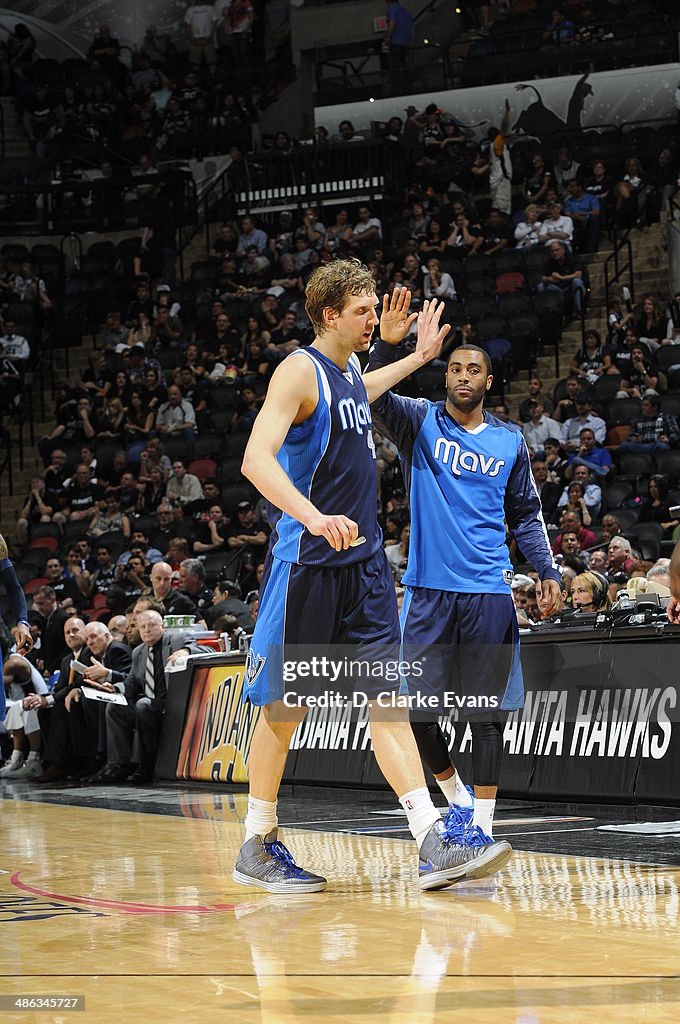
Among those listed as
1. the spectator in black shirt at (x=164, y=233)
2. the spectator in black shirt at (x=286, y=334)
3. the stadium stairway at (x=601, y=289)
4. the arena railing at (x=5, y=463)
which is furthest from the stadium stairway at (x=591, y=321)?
the spectator in black shirt at (x=164, y=233)

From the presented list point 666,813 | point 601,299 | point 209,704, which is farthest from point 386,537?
point 666,813

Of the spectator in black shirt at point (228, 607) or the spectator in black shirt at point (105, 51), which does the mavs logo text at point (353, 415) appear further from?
the spectator in black shirt at point (105, 51)

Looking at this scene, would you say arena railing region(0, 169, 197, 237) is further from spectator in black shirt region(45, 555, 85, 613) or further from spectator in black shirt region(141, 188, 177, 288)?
spectator in black shirt region(45, 555, 85, 613)

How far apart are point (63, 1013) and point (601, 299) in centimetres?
1617

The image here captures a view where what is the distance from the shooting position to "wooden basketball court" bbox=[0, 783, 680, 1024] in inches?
115

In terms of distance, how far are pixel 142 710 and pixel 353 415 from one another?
6.23 metres

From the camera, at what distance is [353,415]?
4.75 m

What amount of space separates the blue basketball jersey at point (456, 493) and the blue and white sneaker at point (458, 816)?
79cm

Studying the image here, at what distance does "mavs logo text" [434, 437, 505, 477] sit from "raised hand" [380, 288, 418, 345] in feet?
1.45

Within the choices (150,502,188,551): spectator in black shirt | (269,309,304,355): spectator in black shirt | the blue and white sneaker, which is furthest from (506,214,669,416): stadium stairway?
the blue and white sneaker

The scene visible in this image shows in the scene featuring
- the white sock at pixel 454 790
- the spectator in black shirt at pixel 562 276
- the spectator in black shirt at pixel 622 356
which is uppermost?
the spectator in black shirt at pixel 562 276

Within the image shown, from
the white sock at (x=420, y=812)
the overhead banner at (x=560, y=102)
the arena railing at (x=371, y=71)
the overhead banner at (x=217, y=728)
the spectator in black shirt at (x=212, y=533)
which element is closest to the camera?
the white sock at (x=420, y=812)

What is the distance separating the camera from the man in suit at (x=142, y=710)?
1051cm

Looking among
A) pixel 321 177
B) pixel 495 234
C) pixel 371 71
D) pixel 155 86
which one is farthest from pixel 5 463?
pixel 371 71
